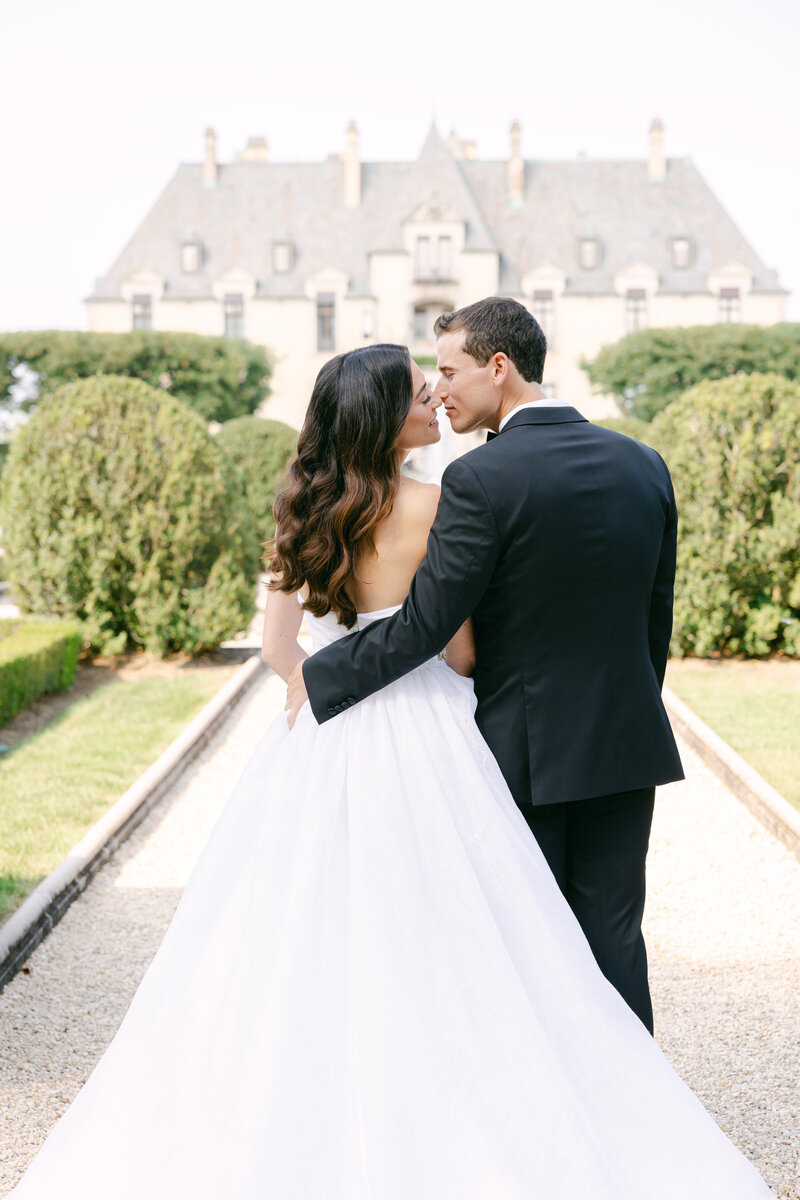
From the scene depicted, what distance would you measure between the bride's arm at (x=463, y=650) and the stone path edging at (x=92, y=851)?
8.01ft

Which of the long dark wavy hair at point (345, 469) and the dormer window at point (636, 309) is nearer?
the long dark wavy hair at point (345, 469)

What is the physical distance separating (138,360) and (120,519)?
2644 cm

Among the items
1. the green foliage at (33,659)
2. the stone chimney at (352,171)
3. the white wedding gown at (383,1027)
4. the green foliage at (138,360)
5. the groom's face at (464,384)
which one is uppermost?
the stone chimney at (352,171)

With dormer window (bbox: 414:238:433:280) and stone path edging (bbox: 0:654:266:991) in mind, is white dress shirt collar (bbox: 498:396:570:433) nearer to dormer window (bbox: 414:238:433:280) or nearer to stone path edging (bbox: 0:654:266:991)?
stone path edging (bbox: 0:654:266:991)

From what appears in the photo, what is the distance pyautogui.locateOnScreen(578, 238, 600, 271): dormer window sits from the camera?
146 ft

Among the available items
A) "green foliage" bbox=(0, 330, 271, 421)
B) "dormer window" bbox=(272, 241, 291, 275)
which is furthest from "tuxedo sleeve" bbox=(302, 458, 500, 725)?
"dormer window" bbox=(272, 241, 291, 275)

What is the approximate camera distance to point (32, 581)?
10.4 meters

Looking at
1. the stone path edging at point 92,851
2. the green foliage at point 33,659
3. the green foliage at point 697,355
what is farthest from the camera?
the green foliage at point 697,355

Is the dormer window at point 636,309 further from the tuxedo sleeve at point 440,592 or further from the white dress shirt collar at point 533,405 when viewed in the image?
the tuxedo sleeve at point 440,592

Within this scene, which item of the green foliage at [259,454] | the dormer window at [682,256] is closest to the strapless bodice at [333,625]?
the green foliage at [259,454]

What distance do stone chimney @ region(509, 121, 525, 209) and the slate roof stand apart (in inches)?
10.9

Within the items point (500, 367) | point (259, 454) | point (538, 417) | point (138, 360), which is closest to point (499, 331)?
point (500, 367)

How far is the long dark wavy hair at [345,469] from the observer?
246 centimetres

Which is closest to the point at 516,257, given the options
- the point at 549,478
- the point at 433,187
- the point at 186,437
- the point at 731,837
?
the point at 433,187
